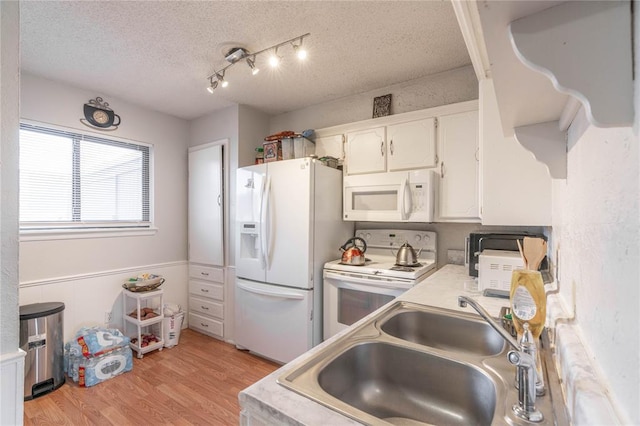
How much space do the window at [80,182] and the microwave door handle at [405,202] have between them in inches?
105

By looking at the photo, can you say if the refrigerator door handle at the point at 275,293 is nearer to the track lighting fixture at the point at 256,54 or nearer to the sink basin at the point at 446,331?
the sink basin at the point at 446,331

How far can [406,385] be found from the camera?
982 mm

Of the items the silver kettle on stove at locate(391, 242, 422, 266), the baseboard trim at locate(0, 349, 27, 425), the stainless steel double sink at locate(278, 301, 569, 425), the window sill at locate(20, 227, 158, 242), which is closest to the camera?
the stainless steel double sink at locate(278, 301, 569, 425)

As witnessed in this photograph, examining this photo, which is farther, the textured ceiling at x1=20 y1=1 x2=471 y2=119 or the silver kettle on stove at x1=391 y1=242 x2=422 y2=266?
the silver kettle on stove at x1=391 y1=242 x2=422 y2=266

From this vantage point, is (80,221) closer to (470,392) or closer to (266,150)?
(266,150)

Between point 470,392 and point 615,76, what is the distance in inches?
34.2

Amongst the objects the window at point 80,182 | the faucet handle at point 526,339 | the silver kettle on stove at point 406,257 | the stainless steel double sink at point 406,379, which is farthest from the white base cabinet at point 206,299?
the faucet handle at point 526,339

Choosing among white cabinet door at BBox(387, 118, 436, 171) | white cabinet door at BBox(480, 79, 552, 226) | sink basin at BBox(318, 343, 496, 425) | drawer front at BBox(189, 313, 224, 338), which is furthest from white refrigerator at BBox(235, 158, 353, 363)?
sink basin at BBox(318, 343, 496, 425)

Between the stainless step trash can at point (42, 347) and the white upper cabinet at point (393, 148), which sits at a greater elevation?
the white upper cabinet at point (393, 148)

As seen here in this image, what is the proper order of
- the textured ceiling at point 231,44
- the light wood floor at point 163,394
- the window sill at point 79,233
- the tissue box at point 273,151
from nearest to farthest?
1. the textured ceiling at point 231,44
2. the light wood floor at point 163,394
3. the window sill at point 79,233
4. the tissue box at point 273,151

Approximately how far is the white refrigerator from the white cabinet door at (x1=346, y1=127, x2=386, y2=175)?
0.19 metres

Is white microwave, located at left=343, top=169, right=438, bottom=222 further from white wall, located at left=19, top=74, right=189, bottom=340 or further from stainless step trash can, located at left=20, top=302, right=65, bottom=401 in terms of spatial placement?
stainless step trash can, located at left=20, top=302, right=65, bottom=401

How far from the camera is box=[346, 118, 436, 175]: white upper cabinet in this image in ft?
7.65

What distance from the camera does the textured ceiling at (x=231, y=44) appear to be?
5.41ft
